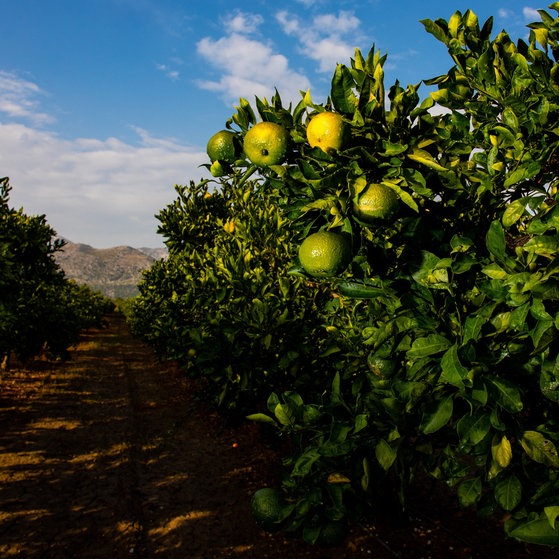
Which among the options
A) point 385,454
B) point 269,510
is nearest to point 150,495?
point 269,510

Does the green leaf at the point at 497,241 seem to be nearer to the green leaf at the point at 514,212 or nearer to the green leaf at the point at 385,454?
the green leaf at the point at 514,212

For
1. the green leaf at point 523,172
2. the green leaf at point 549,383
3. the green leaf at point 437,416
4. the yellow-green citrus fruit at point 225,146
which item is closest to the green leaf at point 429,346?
the green leaf at point 437,416

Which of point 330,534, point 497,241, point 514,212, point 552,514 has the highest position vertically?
point 514,212

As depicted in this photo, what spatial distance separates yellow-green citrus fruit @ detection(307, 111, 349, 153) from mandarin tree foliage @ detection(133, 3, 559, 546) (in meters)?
0.02

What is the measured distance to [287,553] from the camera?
5250 millimetres

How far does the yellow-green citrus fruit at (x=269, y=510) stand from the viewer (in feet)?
6.31

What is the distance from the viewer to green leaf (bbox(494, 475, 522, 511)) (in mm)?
1647

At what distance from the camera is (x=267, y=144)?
193 cm

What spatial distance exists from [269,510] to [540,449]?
1224 millimetres

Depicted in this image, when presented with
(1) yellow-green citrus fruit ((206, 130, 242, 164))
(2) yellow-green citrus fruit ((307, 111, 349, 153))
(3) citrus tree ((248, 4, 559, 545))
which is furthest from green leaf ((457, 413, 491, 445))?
(1) yellow-green citrus fruit ((206, 130, 242, 164))

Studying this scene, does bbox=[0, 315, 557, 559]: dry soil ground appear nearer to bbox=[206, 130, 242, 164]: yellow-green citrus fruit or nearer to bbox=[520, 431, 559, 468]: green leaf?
bbox=[520, 431, 559, 468]: green leaf

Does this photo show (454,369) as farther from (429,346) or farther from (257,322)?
(257,322)

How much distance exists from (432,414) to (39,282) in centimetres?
1710

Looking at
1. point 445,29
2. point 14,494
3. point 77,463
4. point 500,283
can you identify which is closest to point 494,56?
point 445,29
